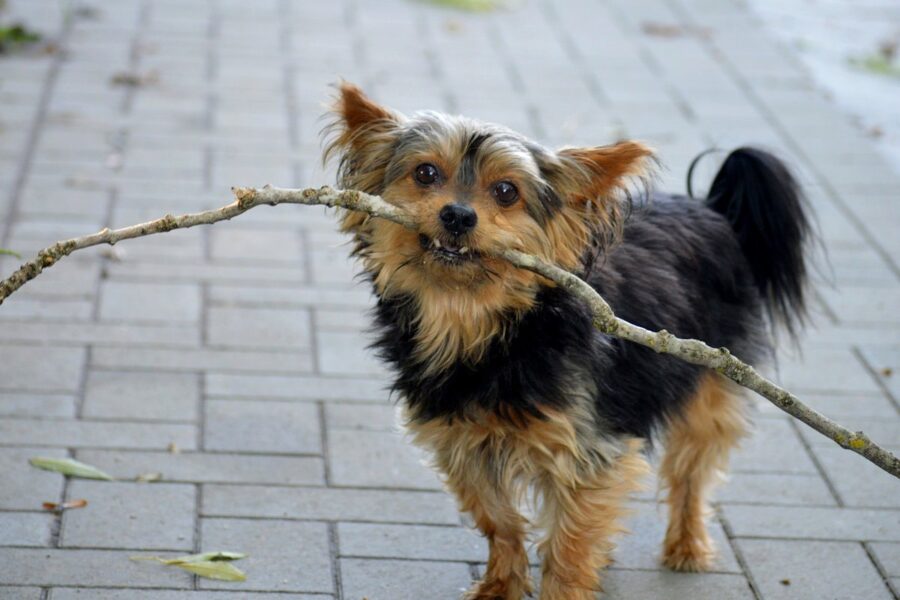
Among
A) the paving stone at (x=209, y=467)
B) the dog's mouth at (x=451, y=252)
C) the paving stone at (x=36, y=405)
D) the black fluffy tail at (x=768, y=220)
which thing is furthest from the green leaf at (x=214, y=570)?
the black fluffy tail at (x=768, y=220)

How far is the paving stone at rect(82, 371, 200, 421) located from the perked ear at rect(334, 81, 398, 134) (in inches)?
61.2

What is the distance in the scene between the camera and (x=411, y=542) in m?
4.04

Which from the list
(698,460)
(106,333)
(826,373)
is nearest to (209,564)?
(698,460)

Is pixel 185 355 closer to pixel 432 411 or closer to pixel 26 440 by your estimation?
pixel 26 440

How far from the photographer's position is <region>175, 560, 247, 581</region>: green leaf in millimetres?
3725

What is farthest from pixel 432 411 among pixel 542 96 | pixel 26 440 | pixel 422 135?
pixel 542 96

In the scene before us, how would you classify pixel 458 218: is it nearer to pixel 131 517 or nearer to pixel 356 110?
pixel 356 110

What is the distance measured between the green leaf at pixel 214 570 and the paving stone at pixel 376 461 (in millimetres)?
645

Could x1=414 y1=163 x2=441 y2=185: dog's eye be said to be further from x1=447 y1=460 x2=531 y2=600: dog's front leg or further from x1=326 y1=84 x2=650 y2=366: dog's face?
x1=447 y1=460 x2=531 y2=600: dog's front leg

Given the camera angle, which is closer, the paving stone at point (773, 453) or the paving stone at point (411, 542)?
the paving stone at point (411, 542)

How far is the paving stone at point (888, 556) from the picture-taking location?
4.05 metres

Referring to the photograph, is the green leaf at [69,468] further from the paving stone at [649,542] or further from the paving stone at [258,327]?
the paving stone at [649,542]

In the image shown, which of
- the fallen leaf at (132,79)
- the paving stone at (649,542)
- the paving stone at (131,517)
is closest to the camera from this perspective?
the paving stone at (131,517)

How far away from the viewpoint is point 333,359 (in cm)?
515
